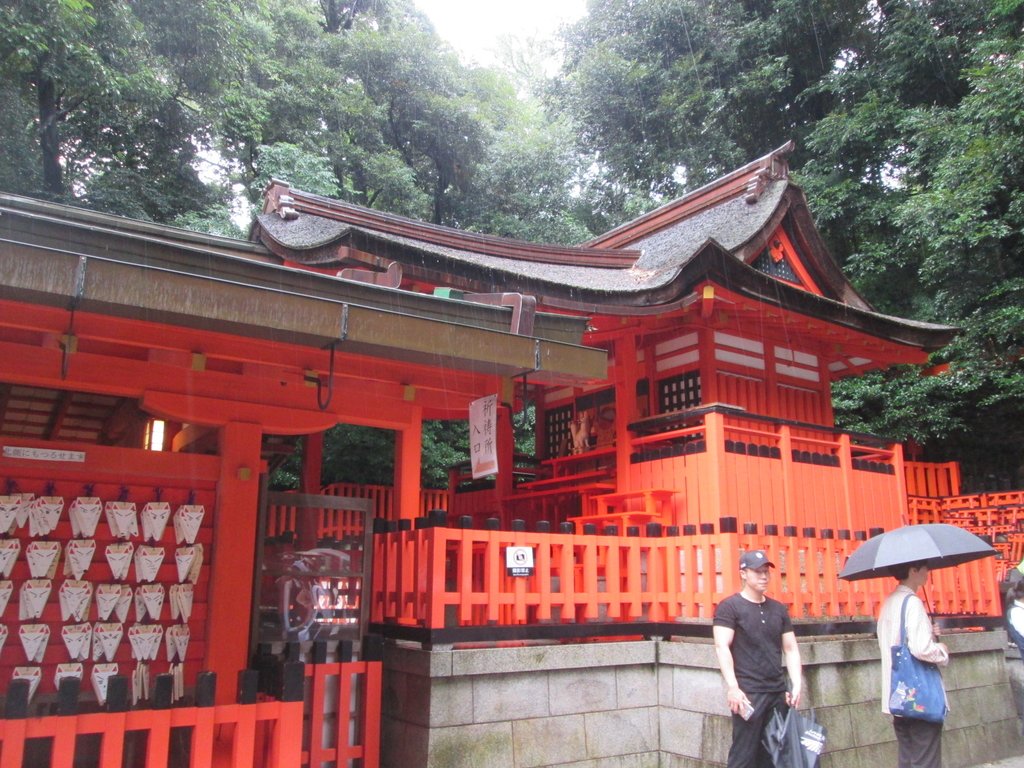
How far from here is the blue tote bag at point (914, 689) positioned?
4617 millimetres

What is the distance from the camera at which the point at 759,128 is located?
2630 centimetres

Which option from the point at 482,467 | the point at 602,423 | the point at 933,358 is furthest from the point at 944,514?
the point at 482,467

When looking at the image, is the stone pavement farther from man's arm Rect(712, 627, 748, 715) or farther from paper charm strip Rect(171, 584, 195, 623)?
paper charm strip Rect(171, 584, 195, 623)

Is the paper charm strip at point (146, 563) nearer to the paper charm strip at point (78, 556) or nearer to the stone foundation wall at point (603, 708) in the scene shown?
the paper charm strip at point (78, 556)

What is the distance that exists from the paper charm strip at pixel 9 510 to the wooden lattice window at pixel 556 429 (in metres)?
7.01

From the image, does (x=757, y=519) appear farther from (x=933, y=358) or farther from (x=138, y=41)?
(x=138, y=41)

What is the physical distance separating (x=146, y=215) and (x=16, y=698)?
1873cm

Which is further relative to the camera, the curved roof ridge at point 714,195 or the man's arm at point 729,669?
the curved roof ridge at point 714,195

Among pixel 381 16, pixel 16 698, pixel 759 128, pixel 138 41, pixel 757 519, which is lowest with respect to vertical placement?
pixel 16 698

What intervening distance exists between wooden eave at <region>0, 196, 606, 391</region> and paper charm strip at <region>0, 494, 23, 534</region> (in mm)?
1911

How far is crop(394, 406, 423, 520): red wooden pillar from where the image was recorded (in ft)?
23.5

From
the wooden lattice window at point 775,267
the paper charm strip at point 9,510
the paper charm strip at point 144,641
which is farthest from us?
the wooden lattice window at point 775,267

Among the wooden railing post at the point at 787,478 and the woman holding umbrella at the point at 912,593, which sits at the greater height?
the wooden railing post at the point at 787,478

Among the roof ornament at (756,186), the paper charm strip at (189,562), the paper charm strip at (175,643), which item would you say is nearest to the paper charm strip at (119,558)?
the paper charm strip at (189,562)
